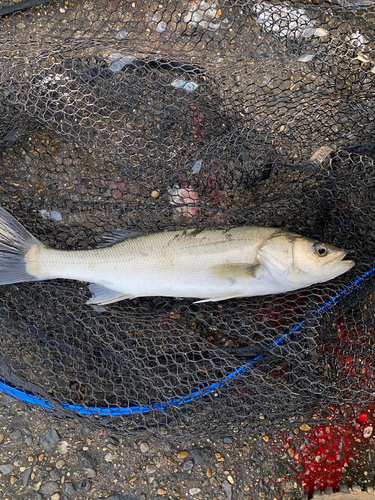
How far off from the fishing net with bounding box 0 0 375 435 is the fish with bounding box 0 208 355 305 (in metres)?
0.17

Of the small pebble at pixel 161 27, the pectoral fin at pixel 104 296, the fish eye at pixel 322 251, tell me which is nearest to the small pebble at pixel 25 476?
the pectoral fin at pixel 104 296

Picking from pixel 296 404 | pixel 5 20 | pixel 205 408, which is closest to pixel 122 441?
pixel 205 408

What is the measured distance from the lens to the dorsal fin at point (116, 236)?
103 inches

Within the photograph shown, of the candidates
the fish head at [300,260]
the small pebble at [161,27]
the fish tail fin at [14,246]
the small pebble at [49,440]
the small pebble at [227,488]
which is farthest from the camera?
the small pebble at [161,27]

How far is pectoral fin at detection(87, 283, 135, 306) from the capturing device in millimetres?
2580

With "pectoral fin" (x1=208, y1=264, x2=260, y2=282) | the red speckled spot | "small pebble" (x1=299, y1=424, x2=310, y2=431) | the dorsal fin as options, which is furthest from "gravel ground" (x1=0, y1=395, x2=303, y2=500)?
the dorsal fin

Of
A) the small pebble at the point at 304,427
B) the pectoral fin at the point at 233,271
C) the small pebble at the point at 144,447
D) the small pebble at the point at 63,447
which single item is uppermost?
the pectoral fin at the point at 233,271

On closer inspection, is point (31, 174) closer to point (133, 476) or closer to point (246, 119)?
point (246, 119)

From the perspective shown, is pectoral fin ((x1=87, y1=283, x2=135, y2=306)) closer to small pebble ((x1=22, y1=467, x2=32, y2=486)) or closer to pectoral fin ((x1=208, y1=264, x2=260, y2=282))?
pectoral fin ((x1=208, y1=264, x2=260, y2=282))

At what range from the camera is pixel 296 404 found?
233cm

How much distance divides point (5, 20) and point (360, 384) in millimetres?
4106

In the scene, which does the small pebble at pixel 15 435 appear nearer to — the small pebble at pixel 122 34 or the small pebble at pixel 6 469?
the small pebble at pixel 6 469

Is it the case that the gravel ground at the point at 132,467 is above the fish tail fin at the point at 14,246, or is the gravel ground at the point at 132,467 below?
below

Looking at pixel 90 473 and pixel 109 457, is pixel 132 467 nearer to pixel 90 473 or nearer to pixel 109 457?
pixel 109 457
